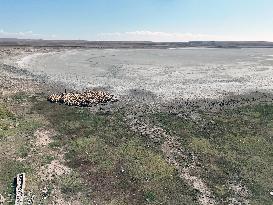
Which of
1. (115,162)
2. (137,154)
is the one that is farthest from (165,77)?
(115,162)

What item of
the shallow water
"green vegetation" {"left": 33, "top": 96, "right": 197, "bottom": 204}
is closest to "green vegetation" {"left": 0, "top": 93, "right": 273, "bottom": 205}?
"green vegetation" {"left": 33, "top": 96, "right": 197, "bottom": 204}

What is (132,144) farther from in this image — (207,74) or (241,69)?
(241,69)

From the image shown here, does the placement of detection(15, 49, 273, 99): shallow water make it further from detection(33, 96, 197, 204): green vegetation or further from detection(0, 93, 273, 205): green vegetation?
detection(33, 96, 197, 204): green vegetation

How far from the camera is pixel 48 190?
32062 millimetres

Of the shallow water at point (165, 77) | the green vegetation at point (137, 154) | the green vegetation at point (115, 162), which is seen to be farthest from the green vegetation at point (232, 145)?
the shallow water at point (165, 77)

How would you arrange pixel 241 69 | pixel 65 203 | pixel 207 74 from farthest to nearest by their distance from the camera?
pixel 241 69 → pixel 207 74 → pixel 65 203

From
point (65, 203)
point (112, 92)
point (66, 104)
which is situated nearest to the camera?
point (65, 203)

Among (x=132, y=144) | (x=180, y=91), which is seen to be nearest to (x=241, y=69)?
(x=180, y=91)

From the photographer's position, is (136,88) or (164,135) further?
(136,88)

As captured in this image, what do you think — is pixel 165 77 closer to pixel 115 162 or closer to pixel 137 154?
pixel 137 154

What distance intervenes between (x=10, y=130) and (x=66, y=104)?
11.2 metres

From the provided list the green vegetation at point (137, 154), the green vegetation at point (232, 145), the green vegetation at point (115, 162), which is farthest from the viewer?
the green vegetation at point (232, 145)

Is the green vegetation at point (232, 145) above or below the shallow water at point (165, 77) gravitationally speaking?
below

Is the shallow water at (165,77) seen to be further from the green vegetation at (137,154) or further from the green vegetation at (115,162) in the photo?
the green vegetation at (115,162)
